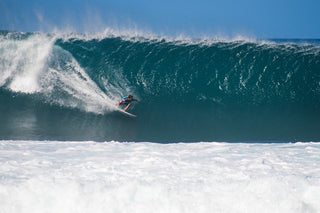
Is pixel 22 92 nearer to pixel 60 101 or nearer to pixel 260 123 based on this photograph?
pixel 60 101

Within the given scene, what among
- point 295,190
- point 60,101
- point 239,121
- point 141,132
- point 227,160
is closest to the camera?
point 295,190

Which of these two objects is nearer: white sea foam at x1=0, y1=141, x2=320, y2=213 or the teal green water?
white sea foam at x1=0, y1=141, x2=320, y2=213

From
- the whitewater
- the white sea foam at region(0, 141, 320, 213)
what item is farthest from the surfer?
the white sea foam at region(0, 141, 320, 213)

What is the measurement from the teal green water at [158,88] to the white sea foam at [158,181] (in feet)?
6.37

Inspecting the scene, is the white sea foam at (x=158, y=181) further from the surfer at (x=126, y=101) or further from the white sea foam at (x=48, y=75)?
the white sea foam at (x=48, y=75)

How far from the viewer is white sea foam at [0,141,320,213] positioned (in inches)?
94.3

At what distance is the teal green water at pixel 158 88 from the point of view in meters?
5.80

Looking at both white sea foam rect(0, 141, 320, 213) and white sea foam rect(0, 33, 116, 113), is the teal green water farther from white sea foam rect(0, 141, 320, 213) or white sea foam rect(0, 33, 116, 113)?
white sea foam rect(0, 141, 320, 213)

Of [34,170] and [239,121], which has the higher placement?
[239,121]

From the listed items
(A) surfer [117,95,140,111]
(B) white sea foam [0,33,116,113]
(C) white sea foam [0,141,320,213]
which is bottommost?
(C) white sea foam [0,141,320,213]

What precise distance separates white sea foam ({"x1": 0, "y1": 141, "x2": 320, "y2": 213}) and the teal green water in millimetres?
1941

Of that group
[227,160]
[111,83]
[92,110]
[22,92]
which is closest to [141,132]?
[92,110]

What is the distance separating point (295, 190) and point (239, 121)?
3.68m

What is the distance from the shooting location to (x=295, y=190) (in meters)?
2.55
